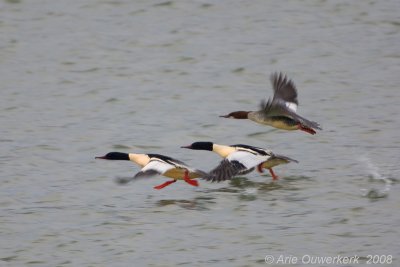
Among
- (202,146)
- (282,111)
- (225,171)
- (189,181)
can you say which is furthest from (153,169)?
(282,111)

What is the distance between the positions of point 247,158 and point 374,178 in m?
1.58

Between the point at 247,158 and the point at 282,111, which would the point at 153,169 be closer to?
the point at 247,158

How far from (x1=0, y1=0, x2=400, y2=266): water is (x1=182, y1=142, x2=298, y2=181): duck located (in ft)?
0.84

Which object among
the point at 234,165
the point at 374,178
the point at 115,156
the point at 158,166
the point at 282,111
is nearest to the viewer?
the point at 158,166

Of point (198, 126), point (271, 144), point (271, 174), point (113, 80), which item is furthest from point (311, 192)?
point (113, 80)

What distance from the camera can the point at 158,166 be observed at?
12.2 m

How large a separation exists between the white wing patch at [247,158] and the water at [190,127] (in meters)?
0.33

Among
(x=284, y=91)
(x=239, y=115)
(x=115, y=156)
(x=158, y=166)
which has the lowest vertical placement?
(x=115, y=156)

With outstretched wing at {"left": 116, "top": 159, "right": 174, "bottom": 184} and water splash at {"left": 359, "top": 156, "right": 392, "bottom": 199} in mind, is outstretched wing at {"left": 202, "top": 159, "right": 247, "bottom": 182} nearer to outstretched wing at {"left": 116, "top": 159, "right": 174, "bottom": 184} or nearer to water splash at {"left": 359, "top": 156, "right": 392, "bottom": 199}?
outstretched wing at {"left": 116, "top": 159, "right": 174, "bottom": 184}

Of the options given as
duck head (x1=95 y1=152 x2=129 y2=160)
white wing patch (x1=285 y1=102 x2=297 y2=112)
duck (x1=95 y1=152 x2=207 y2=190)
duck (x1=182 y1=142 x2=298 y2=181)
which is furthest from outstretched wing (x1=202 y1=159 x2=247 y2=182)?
white wing patch (x1=285 y1=102 x2=297 y2=112)

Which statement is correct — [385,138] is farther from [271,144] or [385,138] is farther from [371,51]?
[371,51]

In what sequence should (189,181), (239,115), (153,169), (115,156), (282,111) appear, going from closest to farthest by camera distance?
1. (153,169)
2. (189,181)
3. (115,156)
4. (282,111)
5. (239,115)

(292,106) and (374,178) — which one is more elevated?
(292,106)

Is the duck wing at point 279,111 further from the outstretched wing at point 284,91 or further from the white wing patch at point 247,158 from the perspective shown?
the white wing patch at point 247,158
